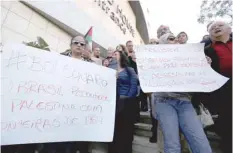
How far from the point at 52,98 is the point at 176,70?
1119 mm

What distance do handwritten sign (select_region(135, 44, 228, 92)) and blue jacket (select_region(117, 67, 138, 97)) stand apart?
1.70ft

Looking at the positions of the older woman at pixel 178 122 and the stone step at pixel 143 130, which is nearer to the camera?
the older woman at pixel 178 122

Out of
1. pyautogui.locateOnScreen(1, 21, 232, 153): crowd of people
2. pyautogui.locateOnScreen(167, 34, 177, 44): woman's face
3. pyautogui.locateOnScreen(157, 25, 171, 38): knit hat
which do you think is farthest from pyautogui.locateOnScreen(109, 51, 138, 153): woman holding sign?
pyautogui.locateOnScreen(157, 25, 171, 38): knit hat

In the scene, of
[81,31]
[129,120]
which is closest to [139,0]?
[81,31]

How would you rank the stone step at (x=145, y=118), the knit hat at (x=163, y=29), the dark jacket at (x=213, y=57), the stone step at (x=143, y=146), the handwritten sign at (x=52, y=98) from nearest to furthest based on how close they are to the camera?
1. the handwritten sign at (x=52, y=98)
2. the dark jacket at (x=213, y=57)
3. the stone step at (x=143, y=146)
4. the knit hat at (x=163, y=29)
5. the stone step at (x=145, y=118)

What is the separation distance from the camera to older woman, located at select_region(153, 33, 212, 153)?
5.01 ft

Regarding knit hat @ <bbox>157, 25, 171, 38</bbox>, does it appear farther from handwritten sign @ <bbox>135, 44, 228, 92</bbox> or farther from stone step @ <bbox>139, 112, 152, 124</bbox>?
stone step @ <bbox>139, 112, 152, 124</bbox>

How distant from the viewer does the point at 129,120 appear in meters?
2.33

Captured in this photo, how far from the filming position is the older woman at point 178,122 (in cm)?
153

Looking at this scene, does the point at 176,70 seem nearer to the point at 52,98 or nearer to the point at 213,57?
the point at 213,57

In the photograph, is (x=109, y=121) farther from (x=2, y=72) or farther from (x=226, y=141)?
(x=226, y=141)

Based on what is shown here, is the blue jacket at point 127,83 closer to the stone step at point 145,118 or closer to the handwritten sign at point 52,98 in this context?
the handwritten sign at point 52,98

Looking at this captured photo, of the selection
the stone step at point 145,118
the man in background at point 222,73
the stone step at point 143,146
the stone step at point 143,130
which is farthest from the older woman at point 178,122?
the stone step at point 145,118

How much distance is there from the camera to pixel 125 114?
2.30m
